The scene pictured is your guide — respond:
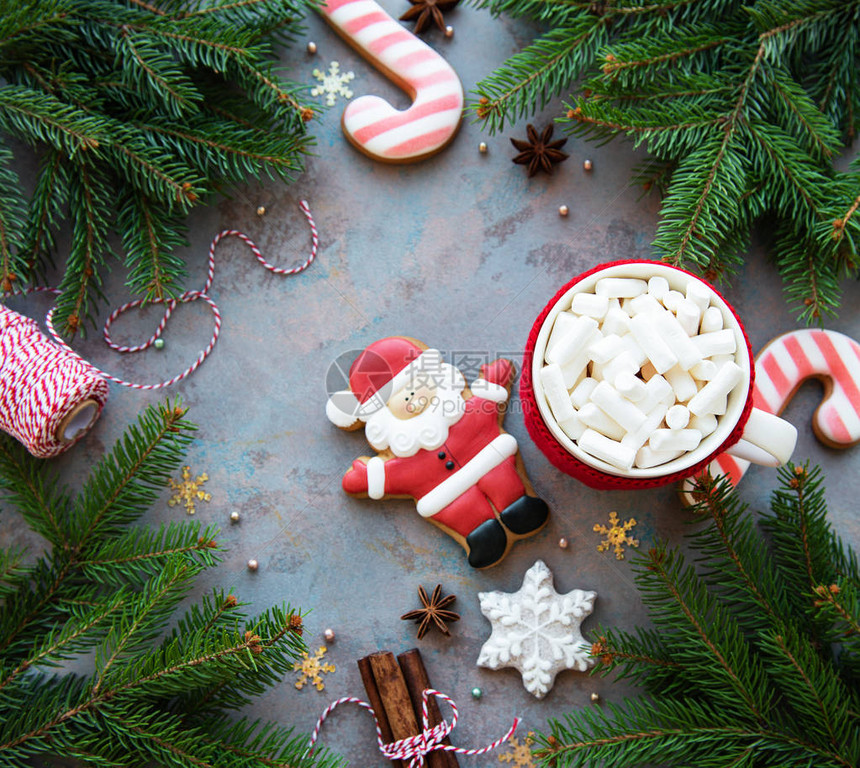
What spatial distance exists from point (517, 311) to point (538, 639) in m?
0.61

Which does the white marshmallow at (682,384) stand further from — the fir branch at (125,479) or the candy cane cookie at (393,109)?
the fir branch at (125,479)

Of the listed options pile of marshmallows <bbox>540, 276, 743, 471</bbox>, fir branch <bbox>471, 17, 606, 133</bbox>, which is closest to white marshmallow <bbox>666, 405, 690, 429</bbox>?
pile of marshmallows <bbox>540, 276, 743, 471</bbox>

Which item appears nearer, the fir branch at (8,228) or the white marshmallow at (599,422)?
the white marshmallow at (599,422)

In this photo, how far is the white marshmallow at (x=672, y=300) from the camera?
1149mm

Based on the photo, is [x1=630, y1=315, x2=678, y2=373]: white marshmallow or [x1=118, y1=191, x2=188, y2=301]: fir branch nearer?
[x1=630, y1=315, x2=678, y2=373]: white marshmallow

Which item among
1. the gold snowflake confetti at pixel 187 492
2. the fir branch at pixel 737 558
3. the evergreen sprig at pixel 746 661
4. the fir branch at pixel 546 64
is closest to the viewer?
the evergreen sprig at pixel 746 661

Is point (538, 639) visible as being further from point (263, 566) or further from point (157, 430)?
point (157, 430)

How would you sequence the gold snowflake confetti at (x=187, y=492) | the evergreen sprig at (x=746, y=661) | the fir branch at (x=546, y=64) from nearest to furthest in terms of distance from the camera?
1. the evergreen sprig at (x=746, y=661)
2. the fir branch at (x=546, y=64)
3. the gold snowflake confetti at (x=187, y=492)

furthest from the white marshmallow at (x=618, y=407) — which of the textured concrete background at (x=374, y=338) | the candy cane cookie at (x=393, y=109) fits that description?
the candy cane cookie at (x=393, y=109)

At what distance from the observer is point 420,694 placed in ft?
4.39

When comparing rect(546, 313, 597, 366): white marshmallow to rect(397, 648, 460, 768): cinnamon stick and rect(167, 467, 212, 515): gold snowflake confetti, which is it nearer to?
rect(397, 648, 460, 768): cinnamon stick

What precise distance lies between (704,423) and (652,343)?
0.15m

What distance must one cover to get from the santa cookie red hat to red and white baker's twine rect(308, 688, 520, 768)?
0.51m

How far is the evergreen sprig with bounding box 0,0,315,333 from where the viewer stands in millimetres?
1258
